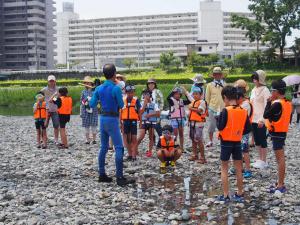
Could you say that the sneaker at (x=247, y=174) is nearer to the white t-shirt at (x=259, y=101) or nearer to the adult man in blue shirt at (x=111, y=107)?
the white t-shirt at (x=259, y=101)

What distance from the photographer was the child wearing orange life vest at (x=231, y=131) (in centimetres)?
726

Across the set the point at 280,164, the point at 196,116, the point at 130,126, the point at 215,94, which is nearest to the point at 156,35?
the point at 215,94

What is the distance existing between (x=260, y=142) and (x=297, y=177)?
1.01 m

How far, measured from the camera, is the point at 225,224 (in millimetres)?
6289

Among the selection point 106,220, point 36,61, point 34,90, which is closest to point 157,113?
point 106,220

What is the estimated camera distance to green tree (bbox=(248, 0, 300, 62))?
52.2 metres

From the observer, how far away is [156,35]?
147 meters

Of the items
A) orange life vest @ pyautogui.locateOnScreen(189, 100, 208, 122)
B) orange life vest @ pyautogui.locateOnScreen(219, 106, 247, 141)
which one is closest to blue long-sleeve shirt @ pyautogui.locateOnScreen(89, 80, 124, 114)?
orange life vest @ pyautogui.locateOnScreen(219, 106, 247, 141)

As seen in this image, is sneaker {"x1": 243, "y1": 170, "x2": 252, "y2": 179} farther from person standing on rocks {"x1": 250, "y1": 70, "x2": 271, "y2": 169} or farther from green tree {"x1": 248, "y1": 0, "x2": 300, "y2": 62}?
green tree {"x1": 248, "y1": 0, "x2": 300, "y2": 62}

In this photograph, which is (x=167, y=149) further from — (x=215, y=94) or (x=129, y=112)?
(x=215, y=94)

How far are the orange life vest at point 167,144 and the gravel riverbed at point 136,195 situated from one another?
49 cm

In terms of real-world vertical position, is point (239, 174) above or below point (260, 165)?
above

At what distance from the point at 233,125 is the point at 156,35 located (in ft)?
467

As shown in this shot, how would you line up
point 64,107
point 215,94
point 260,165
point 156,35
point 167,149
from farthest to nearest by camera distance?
point 156,35 → point 64,107 → point 215,94 → point 167,149 → point 260,165
